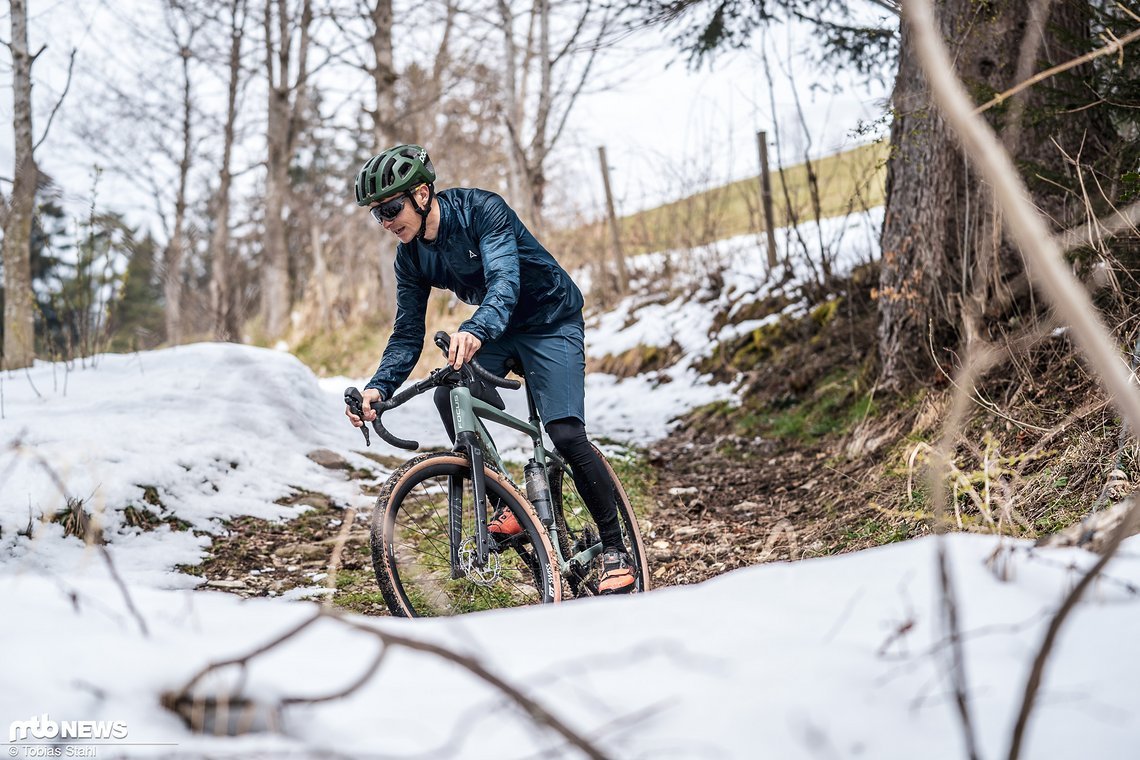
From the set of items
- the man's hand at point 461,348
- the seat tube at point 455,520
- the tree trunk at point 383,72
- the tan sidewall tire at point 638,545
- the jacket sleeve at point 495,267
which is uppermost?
the tree trunk at point 383,72

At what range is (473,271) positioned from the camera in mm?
3551

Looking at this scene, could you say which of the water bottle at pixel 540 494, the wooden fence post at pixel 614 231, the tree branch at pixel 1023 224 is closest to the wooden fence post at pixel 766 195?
the wooden fence post at pixel 614 231

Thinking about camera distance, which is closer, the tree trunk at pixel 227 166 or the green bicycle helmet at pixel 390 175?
the green bicycle helmet at pixel 390 175

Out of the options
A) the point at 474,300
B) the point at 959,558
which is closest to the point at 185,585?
the point at 474,300

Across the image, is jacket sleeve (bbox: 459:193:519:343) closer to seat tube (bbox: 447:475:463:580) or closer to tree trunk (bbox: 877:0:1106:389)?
seat tube (bbox: 447:475:463:580)

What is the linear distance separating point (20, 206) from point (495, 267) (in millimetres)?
8802

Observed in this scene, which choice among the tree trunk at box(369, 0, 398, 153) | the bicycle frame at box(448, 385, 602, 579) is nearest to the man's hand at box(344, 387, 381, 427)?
the bicycle frame at box(448, 385, 602, 579)

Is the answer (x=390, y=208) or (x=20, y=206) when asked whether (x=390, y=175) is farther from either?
(x=20, y=206)

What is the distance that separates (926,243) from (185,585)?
4.89 m

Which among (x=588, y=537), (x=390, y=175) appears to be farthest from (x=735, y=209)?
(x=390, y=175)

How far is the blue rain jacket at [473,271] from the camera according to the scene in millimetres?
3383

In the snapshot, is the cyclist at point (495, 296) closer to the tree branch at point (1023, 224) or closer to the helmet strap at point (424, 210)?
the helmet strap at point (424, 210)

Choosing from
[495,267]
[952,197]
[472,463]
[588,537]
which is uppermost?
[952,197]

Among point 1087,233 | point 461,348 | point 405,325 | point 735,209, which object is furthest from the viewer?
point 735,209
